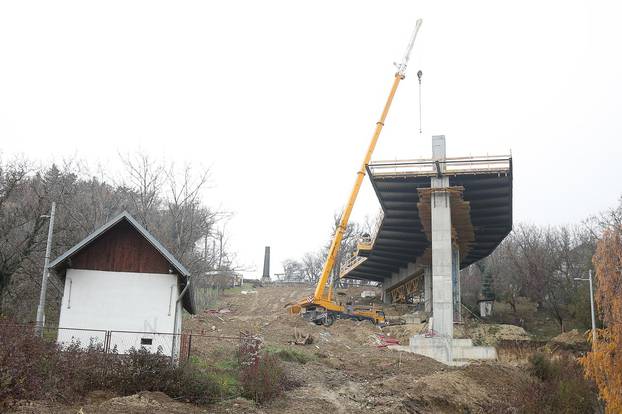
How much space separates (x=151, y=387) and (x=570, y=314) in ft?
156

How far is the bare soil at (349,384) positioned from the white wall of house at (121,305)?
367cm

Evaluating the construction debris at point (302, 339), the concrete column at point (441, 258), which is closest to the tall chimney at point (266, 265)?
the concrete column at point (441, 258)

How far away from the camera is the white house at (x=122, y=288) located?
63.8 ft

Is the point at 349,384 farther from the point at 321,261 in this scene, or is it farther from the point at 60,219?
the point at 321,261

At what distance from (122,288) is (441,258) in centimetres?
2335

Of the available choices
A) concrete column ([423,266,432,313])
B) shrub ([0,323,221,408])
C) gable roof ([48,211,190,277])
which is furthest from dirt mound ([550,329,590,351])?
shrub ([0,323,221,408])

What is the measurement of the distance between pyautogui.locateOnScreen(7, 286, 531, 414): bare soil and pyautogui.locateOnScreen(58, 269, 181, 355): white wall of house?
3668 millimetres

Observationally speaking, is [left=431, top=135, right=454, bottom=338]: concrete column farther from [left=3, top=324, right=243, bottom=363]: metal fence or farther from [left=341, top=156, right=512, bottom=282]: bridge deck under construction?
[left=3, top=324, right=243, bottom=363]: metal fence

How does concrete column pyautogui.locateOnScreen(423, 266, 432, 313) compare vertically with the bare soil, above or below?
above

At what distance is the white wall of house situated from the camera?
19453 mm

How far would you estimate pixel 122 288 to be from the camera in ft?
65.5

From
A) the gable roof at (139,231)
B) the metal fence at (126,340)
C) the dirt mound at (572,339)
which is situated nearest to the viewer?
the metal fence at (126,340)

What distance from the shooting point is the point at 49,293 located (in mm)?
35438

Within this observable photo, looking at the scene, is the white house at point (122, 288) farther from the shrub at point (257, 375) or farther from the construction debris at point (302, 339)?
the construction debris at point (302, 339)
